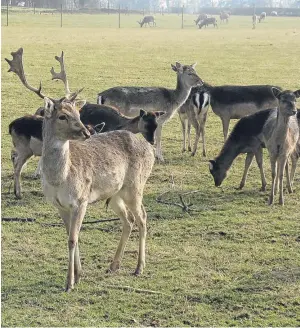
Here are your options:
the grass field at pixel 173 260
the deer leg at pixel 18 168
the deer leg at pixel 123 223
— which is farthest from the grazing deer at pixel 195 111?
the deer leg at pixel 123 223

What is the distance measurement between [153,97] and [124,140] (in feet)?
16.5

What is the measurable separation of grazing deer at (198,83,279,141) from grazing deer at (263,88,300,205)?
2.70 m

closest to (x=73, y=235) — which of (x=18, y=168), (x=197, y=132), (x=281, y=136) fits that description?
(x=18, y=168)

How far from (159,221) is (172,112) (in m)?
4.02

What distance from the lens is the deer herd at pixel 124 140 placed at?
5.27m

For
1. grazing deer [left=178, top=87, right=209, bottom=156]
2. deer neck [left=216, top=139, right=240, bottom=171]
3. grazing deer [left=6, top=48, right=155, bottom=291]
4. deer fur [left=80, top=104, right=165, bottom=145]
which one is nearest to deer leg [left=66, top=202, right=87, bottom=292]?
grazing deer [left=6, top=48, right=155, bottom=291]

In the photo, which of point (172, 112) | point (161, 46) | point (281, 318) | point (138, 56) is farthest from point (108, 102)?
point (161, 46)

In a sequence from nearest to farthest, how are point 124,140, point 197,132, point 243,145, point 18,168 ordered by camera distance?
point 124,140 < point 18,168 < point 243,145 < point 197,132

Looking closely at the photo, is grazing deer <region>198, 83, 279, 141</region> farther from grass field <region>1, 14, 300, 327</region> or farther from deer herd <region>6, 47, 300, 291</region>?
grass field <region>1, 14, 300, 327</region>

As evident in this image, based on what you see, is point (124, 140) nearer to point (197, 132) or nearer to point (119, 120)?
point (119, 120)

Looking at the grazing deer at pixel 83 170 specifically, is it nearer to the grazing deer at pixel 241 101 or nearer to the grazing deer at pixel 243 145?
the grazing deer at pixel 243 145

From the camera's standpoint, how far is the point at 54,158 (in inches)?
206

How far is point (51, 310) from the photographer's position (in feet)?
16.4

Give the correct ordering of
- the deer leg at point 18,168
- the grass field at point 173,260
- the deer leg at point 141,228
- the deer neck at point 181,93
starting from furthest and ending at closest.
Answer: the deer neck at point 181,93 → the deer leg at point 18,168 → the deer leg at point 141,228 → the grass field at point 173,260
